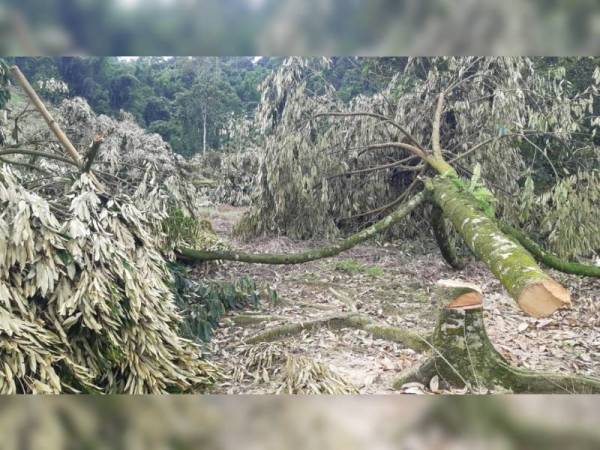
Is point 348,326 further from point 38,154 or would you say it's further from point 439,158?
point 38,154

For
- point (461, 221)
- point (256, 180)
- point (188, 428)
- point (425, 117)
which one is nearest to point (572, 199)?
point (461, 221)

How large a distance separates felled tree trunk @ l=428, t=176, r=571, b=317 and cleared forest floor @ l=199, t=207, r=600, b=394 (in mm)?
69

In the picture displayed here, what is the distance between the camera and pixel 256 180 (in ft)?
8.14

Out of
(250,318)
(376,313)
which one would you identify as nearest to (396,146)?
(376,313)

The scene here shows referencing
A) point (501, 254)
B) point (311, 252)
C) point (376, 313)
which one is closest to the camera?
point (501, 254)

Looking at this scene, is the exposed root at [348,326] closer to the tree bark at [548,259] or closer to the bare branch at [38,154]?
the tree bark at [548,259]

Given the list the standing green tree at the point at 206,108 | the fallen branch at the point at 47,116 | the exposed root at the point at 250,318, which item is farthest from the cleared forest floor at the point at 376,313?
the fallen branch at the point at 47,116

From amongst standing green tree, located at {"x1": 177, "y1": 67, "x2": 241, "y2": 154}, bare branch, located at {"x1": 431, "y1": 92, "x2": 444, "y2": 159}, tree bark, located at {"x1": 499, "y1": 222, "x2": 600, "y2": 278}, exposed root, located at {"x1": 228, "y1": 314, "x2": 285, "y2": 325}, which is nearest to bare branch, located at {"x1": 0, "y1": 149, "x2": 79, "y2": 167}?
standing green tree, located at {"x1": 177, "y1": 67, "x2": 241, "y2": 154}

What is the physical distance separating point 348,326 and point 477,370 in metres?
0.51

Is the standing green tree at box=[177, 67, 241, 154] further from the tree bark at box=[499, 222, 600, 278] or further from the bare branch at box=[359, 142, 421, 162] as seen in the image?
the tree bark at box=[499, 222, 600, 278]

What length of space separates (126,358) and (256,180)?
→ 89 centimetres

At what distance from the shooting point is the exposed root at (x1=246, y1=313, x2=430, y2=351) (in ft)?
7.48

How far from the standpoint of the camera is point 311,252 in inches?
95.6
